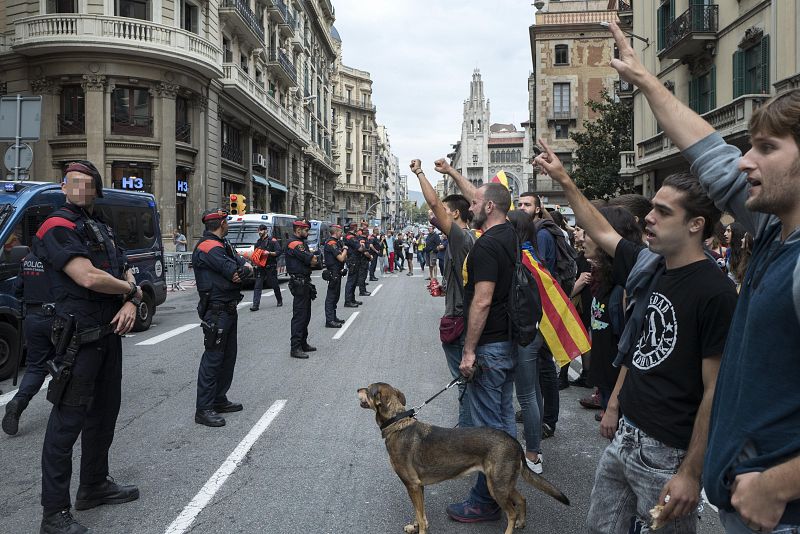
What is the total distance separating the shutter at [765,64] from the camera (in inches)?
640

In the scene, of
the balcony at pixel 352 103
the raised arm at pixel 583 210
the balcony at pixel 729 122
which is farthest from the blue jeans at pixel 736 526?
the balcony at pixel 352 103

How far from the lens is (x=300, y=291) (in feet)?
30.5

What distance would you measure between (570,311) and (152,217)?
976 cm

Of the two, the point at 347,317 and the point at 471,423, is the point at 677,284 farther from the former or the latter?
the point at 347,317

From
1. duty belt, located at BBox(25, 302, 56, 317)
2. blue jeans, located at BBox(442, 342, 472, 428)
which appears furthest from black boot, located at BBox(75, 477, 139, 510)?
blue jeans, located at BBox(442, 342, 472, 428)

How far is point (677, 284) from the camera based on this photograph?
2.23m

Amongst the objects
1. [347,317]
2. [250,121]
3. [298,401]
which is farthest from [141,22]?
[298,401]

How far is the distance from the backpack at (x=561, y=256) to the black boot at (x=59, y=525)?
4965 millimetres

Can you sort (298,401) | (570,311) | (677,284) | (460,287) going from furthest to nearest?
(298,401), (570,311), (460,287), (677,284)

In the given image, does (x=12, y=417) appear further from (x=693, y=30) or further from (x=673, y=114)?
(x=693, y=30)

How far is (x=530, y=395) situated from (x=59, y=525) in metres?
3.26

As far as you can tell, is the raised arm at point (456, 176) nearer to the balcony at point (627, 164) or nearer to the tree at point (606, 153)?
the balcony at point (627, 164)

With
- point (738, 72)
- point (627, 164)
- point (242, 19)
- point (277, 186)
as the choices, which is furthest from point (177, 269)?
point (277, 186)

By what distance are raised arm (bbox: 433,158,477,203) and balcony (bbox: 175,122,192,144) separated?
24000mm
